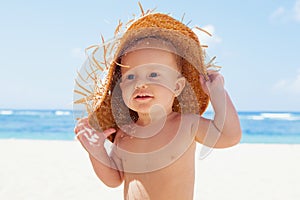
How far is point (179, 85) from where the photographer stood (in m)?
2.38

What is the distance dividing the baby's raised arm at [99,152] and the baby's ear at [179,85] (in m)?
0.46

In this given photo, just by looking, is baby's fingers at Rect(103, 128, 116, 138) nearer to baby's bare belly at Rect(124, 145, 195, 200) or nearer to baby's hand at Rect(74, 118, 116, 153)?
baby's hand at Rect(74, 118, 116, 153)

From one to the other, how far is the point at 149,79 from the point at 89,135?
0.52 m

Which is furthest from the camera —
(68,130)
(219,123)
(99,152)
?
(68,130)

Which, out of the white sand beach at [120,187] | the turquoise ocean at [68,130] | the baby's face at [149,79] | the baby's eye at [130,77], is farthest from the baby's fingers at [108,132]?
the turquoise ocean at [68,130]

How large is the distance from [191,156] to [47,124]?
26.2m

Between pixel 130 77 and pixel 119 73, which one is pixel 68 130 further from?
pixel 130 77

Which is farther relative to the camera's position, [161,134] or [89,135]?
[89,135]

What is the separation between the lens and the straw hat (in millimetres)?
A: 2369

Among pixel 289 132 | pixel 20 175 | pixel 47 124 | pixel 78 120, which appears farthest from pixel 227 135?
A: pixel 47 124

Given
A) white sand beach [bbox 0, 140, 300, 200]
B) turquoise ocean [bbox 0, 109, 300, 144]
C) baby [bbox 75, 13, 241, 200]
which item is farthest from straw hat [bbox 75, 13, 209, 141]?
turquoise ocean [bbox 0, 109, 300, 144]

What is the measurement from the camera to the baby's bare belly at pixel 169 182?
2305 mm

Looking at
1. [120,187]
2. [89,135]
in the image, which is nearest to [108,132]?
[89,135]

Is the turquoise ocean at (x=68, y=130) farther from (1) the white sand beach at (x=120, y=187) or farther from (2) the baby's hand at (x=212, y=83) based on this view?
(2) the baby's hand at (x=212, y=83)
